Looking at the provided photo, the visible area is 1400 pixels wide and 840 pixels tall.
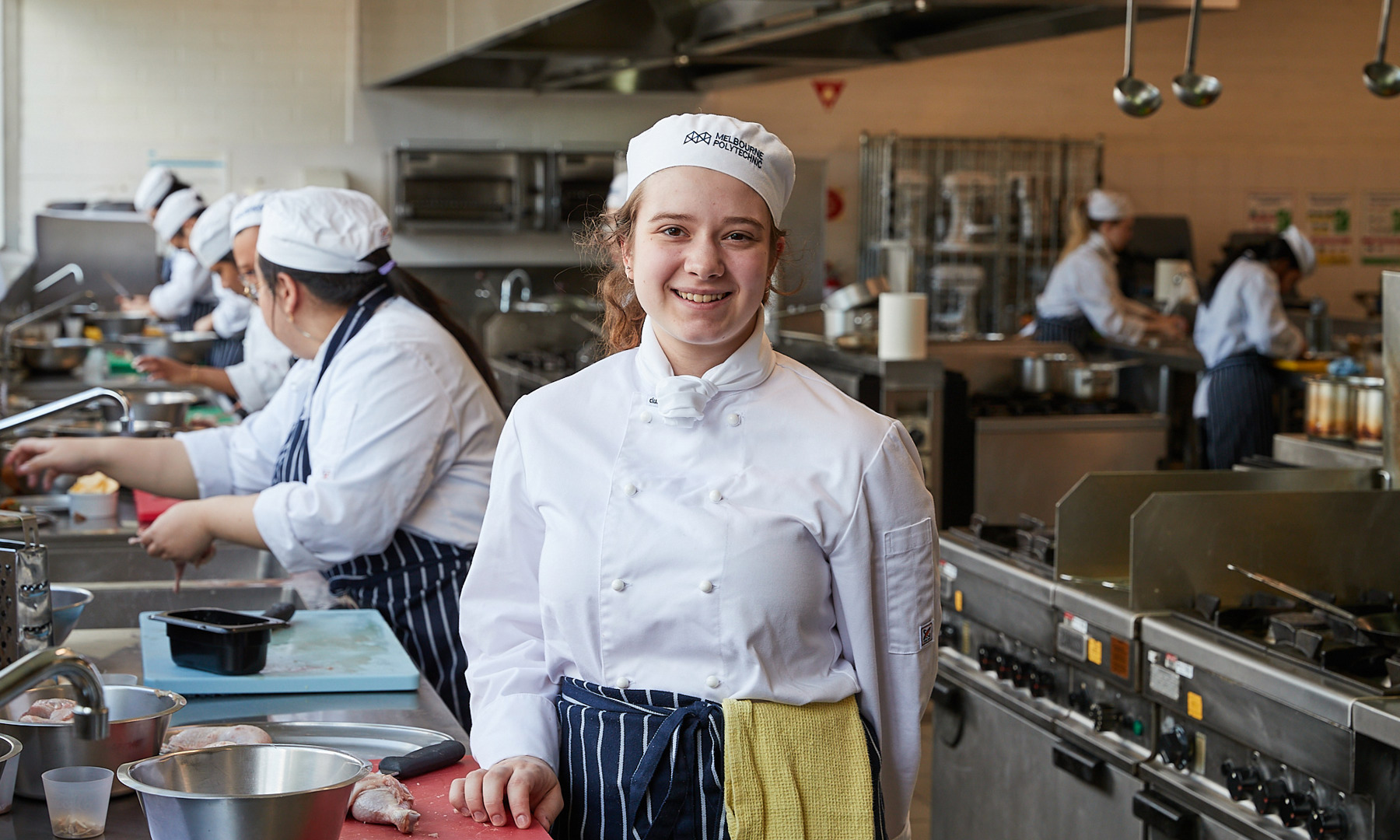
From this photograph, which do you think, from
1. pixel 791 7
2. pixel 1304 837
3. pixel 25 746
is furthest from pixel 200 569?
pixel 791 7

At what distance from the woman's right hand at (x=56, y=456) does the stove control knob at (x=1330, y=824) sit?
96.4 inches

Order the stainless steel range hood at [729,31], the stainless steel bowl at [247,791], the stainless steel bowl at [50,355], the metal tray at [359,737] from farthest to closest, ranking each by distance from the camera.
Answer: the stainless steel bowl at [50,355] < the stainless steel range hood at [729,31] < the metal tray at [359,737] < the stainless steel bowl at [247,791]

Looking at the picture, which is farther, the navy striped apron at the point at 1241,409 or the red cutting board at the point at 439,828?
the navy striped apron at the point at 1241,409

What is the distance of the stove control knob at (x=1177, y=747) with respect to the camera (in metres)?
2.35

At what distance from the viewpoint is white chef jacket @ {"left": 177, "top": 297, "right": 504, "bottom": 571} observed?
2439 mm

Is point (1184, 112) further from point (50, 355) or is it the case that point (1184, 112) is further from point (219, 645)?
point (219, 645)

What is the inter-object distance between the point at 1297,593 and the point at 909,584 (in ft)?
Answer: 3.61

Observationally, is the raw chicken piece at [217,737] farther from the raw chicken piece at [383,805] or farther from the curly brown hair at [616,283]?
the curly brown hair at [616,283]

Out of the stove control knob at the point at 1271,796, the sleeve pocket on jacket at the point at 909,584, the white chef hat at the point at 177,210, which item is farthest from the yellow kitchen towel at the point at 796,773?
the white chef hat at the point at 177,210

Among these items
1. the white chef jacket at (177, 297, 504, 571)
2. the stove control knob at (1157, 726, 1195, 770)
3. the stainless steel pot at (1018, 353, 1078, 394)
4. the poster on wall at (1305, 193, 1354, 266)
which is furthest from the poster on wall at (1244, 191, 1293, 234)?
the white chef jacket at (177, 297, 504, 571)

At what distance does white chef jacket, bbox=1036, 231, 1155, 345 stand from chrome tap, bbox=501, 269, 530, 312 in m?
3.23

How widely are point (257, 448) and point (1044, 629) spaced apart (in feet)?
5.73

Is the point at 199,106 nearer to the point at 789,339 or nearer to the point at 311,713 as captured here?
the point at 789,339

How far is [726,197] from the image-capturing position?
59.4 inches
